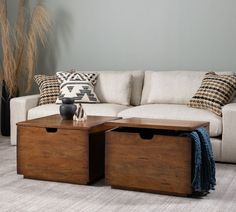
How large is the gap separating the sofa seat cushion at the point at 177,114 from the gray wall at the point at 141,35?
0.91m

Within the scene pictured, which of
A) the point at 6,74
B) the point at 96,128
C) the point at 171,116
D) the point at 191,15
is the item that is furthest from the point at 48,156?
the point at 191,15

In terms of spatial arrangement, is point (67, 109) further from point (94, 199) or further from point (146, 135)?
point (94, 199)

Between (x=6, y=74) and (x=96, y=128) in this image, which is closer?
(x=96, y=128)

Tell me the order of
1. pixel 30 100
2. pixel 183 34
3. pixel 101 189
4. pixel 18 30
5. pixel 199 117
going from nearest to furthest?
pixel 101 189 < pixel 199 117 < pixel 30 100 < pixel 183 34 < pixel 18 30

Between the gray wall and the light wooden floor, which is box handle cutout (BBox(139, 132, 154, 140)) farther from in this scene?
the gray wall

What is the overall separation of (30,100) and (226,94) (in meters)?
1.91

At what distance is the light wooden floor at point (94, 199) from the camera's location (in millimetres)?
2688

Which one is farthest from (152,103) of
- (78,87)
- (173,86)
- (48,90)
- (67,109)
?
(67,109)

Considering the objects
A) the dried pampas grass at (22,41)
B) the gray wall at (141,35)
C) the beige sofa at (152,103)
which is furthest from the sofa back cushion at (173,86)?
the dried pampas grass at (22,41)

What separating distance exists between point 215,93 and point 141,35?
54.6 inches

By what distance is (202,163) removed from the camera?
292 centimetres

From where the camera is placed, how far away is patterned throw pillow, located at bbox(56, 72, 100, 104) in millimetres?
4414

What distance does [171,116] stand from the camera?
3.79 m

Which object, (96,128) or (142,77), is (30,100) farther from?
(96,128)
